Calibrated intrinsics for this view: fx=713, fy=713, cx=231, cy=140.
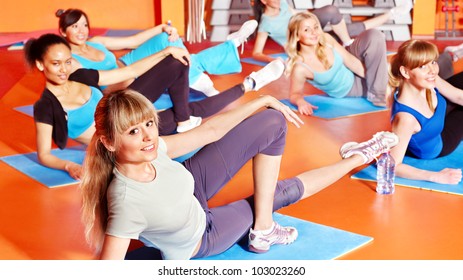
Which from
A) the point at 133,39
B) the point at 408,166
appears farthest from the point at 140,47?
the point at 408,166

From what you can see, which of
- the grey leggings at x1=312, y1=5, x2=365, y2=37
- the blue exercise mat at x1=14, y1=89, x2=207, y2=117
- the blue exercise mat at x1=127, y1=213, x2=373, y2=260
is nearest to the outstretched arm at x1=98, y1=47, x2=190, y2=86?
the blue exercise mat at x1=14, y1=89, x2=207, y2=117

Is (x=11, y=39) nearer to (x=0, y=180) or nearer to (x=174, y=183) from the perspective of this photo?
(x=0, y=180)

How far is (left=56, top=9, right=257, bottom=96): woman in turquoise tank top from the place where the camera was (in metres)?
4.62

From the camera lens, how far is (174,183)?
7.82 feet

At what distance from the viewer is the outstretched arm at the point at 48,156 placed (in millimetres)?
3742

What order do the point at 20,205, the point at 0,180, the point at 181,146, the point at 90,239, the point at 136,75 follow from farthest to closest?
1. the point at 136,75
2. the point at 0,180
3. the point at 20,205
4. the point at 181,146
5. the point at 90,239

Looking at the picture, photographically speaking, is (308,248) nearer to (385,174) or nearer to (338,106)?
(385,174)

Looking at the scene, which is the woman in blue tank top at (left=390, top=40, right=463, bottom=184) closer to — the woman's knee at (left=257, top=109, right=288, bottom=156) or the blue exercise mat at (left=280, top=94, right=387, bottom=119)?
the blue exercise mat at (left=280, top=94, right=387, bottom=119)

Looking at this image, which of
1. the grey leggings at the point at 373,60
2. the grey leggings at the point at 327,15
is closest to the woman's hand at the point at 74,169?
the grey leggings at the point at 373,60

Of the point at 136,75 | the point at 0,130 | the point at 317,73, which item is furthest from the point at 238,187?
the point at 0,130

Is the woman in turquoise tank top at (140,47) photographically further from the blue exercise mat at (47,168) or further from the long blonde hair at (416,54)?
the long blonde hair at (416,54)

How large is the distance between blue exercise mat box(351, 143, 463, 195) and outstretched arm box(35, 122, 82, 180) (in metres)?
1.47

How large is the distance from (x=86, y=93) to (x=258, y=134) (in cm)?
160

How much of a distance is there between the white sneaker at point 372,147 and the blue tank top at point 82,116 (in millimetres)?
1445
